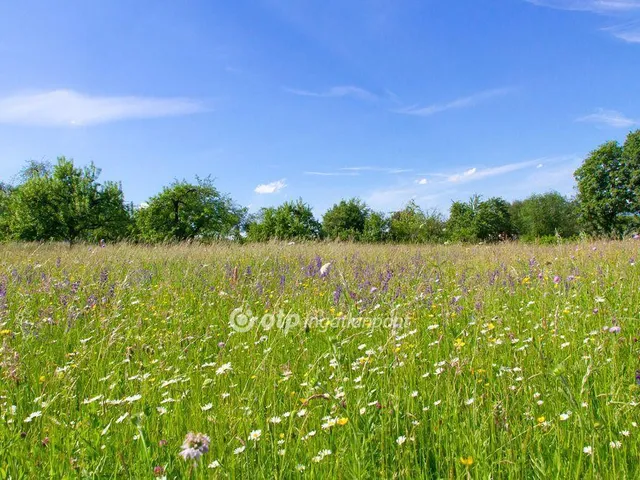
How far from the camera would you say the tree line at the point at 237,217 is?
→ 26219 mm

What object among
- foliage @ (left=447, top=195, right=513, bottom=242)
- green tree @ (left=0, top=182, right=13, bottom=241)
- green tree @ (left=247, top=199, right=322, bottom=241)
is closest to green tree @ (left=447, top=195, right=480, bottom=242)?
foliage @ (left=447, top=195, right=513, bottom=242)

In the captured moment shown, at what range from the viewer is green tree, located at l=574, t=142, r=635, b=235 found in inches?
1481

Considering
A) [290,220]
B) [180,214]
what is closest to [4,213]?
[180,214]

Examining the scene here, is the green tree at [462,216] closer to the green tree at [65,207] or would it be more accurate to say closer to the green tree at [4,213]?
the green tree at [65,207]

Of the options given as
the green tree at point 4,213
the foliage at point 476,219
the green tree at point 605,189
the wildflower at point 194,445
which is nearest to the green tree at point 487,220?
the foliage at point 476,219

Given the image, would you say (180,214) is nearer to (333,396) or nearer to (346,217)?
(346,217)

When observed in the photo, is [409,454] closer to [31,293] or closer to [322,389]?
[322,389]

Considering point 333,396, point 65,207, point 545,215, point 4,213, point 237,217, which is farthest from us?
point 545,215

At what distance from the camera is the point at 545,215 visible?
65.8 m

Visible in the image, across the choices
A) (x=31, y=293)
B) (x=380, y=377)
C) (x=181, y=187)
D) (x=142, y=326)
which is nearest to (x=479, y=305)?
(x=380, y=377)

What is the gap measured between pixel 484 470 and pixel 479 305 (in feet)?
6.14

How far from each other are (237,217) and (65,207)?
17.5 metres

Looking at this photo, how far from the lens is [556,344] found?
8.45 ft

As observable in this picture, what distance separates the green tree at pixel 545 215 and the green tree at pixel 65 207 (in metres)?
58.7
